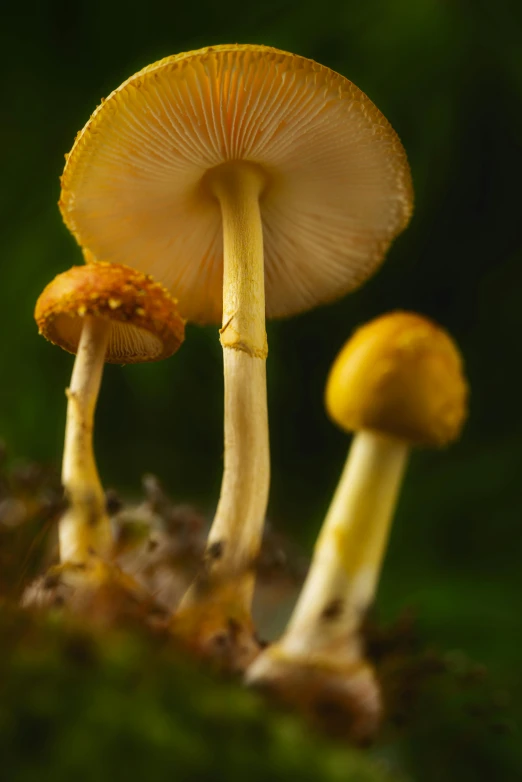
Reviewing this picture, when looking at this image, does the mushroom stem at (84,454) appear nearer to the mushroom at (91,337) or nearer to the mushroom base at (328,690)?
the mushroom at (91,337)

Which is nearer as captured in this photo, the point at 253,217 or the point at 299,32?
the point at 253,217

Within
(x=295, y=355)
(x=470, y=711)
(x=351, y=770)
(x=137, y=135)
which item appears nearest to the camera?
(x=351, y=770)

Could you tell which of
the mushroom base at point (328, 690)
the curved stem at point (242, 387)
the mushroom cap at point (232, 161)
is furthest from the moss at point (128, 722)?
the mushroom cap at point (232, 161)

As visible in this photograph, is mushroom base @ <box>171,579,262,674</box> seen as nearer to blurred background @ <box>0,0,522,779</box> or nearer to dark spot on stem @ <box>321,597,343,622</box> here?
dark spot on stem @ <box>321,597,343,622</box>

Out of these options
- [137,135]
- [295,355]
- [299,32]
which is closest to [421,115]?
[299,32]

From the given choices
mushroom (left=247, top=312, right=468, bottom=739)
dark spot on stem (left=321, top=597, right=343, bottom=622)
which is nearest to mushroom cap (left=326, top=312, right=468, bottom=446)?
mushroom (left=247, top=312, right=468, bottom=739)

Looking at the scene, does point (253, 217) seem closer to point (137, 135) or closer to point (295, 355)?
point (137, 135)
